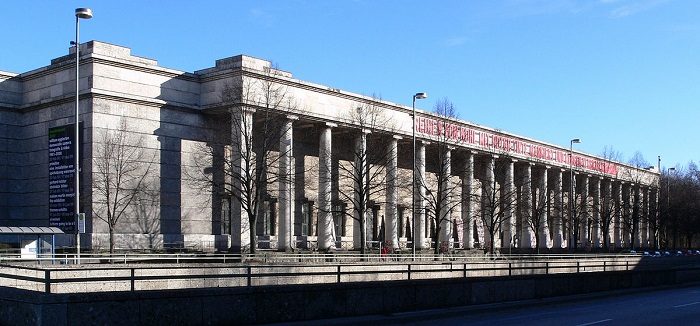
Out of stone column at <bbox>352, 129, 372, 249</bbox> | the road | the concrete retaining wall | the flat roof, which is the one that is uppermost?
stone column at <bbox>352, 129, 372, 249</bbox>

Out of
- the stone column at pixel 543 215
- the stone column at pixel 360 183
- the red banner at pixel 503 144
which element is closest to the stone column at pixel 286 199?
the stone column at pixel 360 183

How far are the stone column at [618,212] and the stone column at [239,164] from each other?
49.6 m

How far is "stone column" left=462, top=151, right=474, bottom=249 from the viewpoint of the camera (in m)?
80.8

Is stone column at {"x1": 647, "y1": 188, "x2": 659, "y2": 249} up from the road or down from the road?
up

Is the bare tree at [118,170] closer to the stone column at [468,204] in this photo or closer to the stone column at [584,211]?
the stone column at [468,204]

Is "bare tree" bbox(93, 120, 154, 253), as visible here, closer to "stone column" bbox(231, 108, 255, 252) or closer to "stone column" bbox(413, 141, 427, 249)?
"stone column" bbox(231, 108, 255, 252)

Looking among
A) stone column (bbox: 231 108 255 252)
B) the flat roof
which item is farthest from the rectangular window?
the flat roof

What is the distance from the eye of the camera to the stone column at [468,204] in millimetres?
80819

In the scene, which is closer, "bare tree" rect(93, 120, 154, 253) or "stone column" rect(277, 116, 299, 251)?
"bare tree" rect(93, 120, 154, 253)

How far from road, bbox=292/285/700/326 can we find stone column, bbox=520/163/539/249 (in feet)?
171

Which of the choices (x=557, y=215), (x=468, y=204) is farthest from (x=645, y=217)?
(x=468, y=204)

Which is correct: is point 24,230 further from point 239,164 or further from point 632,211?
point 632,211

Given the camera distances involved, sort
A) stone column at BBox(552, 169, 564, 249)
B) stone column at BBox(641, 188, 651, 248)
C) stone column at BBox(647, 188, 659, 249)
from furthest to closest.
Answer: stone column at BBox(641, 188, 651, 248), stone column at BBox(647, 188, 659, 249), stone column at BBox(552, 169, 564, 249)

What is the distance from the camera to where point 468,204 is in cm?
8600
